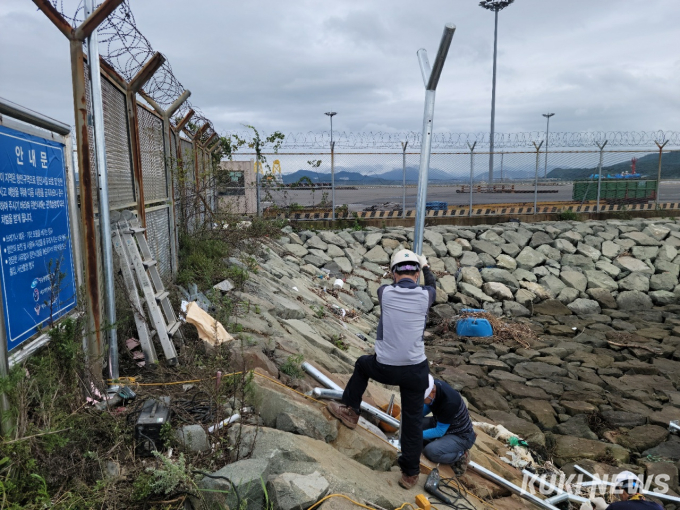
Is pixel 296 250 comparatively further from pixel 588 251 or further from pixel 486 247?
pixel 588 251

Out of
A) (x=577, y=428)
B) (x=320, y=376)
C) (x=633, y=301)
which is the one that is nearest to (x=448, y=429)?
(x=320, y=376)

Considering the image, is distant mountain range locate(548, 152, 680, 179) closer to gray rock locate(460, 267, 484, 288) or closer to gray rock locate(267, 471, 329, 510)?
gray rock locate(460, 267, 484, 288)

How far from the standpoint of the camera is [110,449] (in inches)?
124

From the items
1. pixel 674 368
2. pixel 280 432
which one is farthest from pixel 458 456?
pixel 674 368

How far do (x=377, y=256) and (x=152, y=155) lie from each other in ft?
24.4

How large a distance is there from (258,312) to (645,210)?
1565cm

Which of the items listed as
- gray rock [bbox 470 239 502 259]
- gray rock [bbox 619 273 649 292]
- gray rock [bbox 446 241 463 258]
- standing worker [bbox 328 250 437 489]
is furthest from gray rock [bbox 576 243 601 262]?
standing worker [bbox 328 250 437 489]

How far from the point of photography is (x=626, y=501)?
12.9 feet

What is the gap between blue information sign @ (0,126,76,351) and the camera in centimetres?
279

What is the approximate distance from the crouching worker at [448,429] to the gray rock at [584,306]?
8.28 meters

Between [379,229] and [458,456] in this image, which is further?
[379,229]

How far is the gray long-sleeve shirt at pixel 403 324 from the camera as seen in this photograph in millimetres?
4090

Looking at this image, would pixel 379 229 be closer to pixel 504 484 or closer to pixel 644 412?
pixel 644 412

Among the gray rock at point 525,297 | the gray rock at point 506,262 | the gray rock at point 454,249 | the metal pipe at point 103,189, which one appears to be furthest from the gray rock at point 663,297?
the metal pipe at point 103,189
